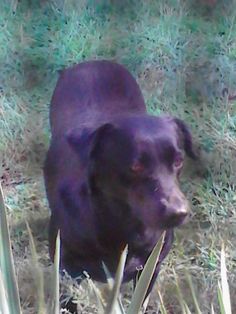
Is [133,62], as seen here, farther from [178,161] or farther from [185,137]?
[178,161]

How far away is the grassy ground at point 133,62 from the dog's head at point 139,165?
2.26ft

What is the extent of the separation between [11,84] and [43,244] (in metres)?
0.61

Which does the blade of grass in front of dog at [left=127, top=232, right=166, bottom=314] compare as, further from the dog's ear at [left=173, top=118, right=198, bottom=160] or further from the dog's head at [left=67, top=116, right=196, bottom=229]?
the dog's ear at [left=173, top=118, right=198, bottom=160]

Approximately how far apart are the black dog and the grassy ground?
48cm

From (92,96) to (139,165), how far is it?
481 mm

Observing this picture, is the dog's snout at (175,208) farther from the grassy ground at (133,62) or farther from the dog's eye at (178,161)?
the grassy ground at (133,62)

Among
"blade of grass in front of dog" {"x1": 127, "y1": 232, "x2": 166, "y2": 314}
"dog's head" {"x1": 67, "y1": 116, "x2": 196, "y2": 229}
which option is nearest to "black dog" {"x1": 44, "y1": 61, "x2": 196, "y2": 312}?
"dog's head" {"x1": 67, "y1": 116, "x2": 196, "y2": 229}

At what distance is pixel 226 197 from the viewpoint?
259cm

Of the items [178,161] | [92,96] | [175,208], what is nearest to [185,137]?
[178,161]

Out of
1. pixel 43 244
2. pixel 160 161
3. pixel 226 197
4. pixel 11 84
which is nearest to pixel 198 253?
pixel 226 197

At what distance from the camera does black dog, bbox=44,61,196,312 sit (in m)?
1.86

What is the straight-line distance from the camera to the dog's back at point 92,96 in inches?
88.3

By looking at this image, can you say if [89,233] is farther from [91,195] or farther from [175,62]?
[175,62]

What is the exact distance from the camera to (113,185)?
6.31 feet
